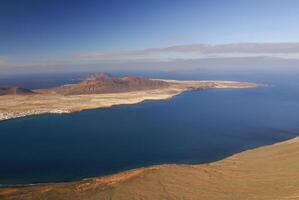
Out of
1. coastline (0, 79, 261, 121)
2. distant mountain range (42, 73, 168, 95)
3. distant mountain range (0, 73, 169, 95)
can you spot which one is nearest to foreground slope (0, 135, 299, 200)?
coastline (0, 79, 261, 121)

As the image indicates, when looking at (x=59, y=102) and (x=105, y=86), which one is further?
(x=105, y=86)

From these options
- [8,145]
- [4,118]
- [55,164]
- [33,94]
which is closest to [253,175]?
[55,164]

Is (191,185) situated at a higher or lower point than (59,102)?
lower

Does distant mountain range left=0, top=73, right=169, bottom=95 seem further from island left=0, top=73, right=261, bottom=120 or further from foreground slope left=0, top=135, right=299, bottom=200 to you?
foreground slope left=0, top=135, right=299, bottom=200

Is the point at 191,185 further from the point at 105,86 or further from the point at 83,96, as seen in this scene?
the point at 105,86

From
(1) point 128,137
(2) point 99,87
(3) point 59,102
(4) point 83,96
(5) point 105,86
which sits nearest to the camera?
(1) point 128,137

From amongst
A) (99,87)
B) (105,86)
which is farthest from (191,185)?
(105,86)

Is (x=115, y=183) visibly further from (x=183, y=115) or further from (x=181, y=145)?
(x=183, y=115)
